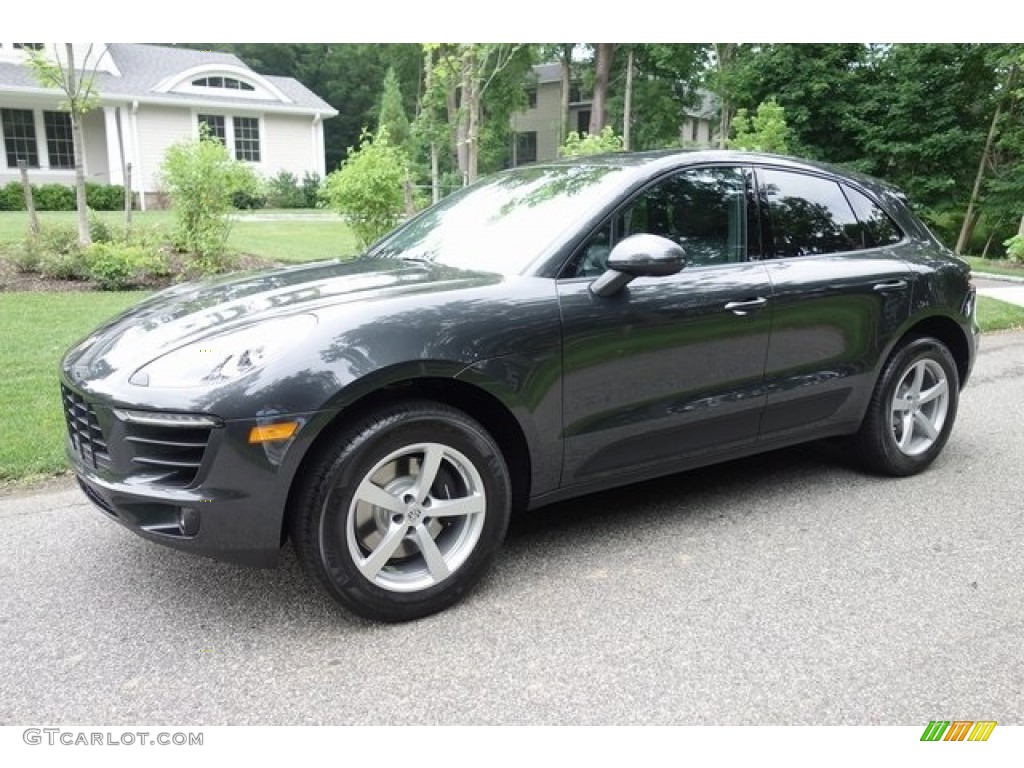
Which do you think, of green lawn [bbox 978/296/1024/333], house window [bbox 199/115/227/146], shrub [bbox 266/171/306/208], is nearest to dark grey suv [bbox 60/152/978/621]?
green lawn [bbox 978/296/1024/333]

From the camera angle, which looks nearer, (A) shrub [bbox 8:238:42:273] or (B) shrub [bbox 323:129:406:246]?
(B) shrub [bbox 323:129:406:246]

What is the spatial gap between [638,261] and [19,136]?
28102mm

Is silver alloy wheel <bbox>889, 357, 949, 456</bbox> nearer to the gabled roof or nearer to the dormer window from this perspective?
the gabled roof

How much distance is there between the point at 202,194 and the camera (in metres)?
10.7

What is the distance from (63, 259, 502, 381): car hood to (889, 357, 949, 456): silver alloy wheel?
252 centimetres

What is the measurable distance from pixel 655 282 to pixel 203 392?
184 cm

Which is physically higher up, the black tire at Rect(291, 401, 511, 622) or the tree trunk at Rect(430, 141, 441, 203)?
the tree trunk at Rect(430, 141, 441, 203)

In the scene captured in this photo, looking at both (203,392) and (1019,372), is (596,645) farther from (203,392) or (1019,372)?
(1019,372)

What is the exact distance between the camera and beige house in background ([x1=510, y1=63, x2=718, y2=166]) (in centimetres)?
4378

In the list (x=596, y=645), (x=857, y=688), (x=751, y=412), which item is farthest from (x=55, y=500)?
(x=857, y=688)

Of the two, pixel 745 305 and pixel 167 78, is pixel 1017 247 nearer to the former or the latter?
pixel 745 305

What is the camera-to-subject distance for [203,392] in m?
2.68

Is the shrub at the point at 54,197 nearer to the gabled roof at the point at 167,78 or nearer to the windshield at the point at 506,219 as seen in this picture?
the gabled roof at the point at 167,78
